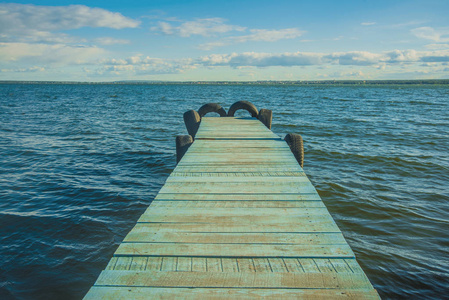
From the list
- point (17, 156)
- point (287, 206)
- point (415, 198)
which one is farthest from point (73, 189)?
point (415, 198)

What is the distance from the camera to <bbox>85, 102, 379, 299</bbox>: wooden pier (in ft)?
6.63

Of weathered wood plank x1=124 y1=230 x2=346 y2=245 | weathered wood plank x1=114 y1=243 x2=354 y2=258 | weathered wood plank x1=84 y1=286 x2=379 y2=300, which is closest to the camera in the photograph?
weathered wood plank x1=84 y1=286 x2=379 y2=300

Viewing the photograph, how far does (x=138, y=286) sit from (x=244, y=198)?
5.79 ft

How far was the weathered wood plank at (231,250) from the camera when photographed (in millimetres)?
2402

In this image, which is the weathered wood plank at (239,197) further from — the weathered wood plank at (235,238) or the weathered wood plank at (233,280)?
the weathered wood plank at (233,280)

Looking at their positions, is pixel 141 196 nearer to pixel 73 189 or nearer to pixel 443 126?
pixel 73 189

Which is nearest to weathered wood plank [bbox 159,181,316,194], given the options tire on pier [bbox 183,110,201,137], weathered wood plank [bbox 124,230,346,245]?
weathered wood plank [bbox 124,230,346,245]

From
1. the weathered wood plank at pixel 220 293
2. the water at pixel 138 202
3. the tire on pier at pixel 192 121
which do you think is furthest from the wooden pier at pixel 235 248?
the tire on pier at pixel 192 121

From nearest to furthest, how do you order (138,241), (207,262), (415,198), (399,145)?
(207,262) < (138,241) < (415,198) < (399,145)

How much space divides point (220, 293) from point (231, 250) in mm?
513

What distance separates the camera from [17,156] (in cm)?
1082

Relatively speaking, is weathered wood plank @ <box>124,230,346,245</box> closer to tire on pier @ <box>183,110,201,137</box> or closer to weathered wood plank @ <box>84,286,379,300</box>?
weathered wood plank @ <box>84,286,379,300</box>

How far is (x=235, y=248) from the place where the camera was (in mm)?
2494

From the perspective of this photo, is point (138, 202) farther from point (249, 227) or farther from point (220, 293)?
point (220, 293)
